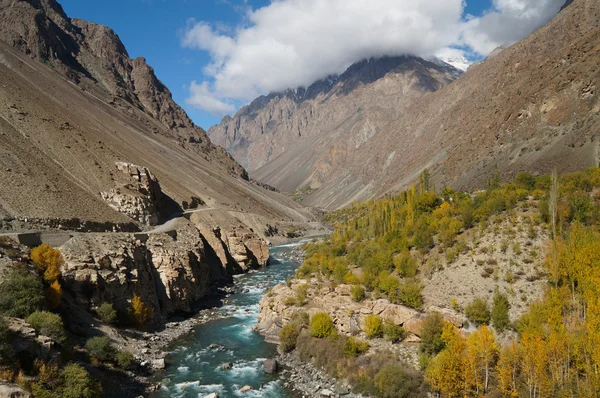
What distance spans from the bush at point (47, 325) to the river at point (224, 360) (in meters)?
5.47

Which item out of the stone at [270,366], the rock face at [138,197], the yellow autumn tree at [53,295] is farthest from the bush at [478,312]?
the rock face at [138,197]

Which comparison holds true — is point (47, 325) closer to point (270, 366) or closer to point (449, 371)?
point (270, 366)

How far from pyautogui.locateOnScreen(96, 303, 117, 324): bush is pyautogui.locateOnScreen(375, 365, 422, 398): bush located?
16432 millimetres

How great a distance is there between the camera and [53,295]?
2081cm

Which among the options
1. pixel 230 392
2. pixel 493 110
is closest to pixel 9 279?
pixel 230 392

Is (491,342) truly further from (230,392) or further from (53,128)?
(53,128)

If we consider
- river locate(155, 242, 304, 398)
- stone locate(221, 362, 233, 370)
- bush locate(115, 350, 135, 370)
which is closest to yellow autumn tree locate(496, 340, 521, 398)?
river locate(155, 242, 304, 398)

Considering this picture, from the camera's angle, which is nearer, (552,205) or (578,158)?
(552,205)

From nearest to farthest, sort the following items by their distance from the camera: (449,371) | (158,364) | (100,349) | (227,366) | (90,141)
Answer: (449,371), (100,349), (158,364), (227,366), (90,141)

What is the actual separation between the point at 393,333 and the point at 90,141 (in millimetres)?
50284

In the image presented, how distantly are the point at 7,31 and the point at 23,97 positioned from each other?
191ft

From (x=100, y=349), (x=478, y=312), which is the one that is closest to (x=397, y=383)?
(x=478, y=312)

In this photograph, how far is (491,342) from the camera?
669 inches

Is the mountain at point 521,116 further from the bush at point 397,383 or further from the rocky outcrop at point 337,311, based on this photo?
the bush at point 397,383
